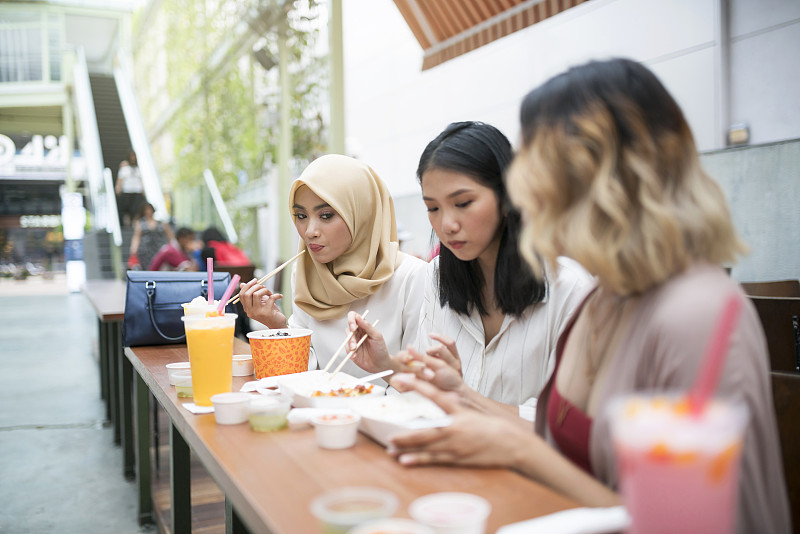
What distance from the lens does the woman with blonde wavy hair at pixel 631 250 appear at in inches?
33.0

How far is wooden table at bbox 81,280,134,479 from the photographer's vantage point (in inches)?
137

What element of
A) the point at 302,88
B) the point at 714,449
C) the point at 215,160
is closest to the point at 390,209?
the point at 714,449

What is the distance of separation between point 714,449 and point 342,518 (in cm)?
41

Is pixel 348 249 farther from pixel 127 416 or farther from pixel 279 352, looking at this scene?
pixel 127 416

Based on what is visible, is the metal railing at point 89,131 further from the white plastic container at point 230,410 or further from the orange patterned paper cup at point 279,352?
the white plastic container at point 230,410

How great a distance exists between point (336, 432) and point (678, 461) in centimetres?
71

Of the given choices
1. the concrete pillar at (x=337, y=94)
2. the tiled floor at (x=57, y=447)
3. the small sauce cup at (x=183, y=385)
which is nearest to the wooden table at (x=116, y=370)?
the tiled floor at (x=57, y=447)

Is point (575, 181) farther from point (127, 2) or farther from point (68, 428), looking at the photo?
point (127, 2)

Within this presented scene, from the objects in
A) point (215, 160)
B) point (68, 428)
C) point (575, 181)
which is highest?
point (215, 160)

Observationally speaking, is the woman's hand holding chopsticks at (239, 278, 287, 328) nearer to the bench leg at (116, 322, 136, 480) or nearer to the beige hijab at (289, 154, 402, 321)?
the beige hijab at (289, 154, 402, 321)

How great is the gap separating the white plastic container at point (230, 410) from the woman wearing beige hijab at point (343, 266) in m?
0.71

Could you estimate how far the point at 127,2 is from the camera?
1873cm

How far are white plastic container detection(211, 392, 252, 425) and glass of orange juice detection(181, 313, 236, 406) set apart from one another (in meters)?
0.12

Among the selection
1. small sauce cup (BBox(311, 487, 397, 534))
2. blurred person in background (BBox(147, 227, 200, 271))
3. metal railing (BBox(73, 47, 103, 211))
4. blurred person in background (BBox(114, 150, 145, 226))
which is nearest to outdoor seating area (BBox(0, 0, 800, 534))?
small sauce cup (BBox(311, 487, 397, 534))
